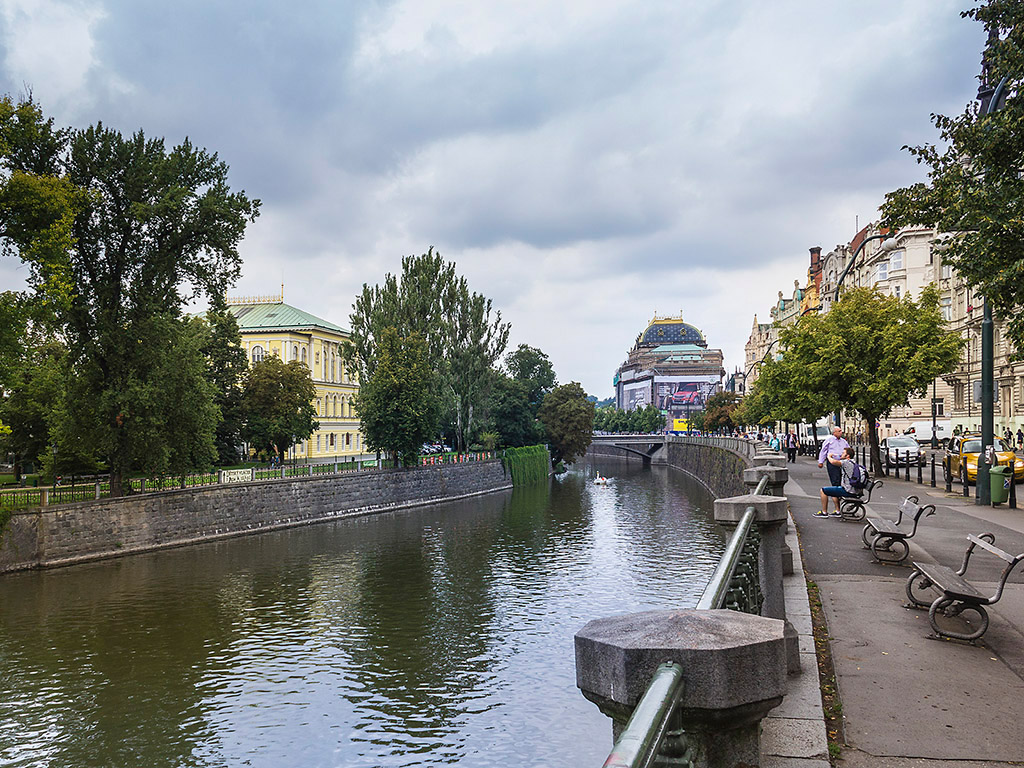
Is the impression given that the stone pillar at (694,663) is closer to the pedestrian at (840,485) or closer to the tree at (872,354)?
the pedestrian at (840,485)

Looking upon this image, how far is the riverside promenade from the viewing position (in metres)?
5.56

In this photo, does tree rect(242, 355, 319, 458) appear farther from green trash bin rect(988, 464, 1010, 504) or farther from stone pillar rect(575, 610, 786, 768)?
stone pillar rect(575, 610, 786, 768)

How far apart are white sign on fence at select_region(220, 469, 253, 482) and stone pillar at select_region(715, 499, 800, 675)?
111ft

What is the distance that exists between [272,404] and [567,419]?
34.3m

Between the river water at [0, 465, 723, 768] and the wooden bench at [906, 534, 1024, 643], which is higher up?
the wooden bench at [906, 534, 1024, 643]

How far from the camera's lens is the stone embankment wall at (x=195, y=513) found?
2798cm

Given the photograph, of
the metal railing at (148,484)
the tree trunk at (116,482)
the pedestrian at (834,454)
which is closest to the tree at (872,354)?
the pedestrian at (834,454)

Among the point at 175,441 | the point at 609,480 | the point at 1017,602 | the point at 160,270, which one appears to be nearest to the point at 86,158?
the point at 160,270

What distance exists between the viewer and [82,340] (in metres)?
31.1

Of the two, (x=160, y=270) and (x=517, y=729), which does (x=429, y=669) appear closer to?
(x=517, y=729)

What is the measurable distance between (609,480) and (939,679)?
238 ft

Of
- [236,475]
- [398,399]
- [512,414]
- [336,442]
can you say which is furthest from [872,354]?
[336,442]

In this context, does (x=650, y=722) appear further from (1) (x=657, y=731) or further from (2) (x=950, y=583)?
(2) (x=950, y=583)

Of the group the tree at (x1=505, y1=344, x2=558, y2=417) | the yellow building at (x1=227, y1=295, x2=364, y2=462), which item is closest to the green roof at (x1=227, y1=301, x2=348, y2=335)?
the yellow building at (x1=227, y1=295, x2=364, y2=462)
